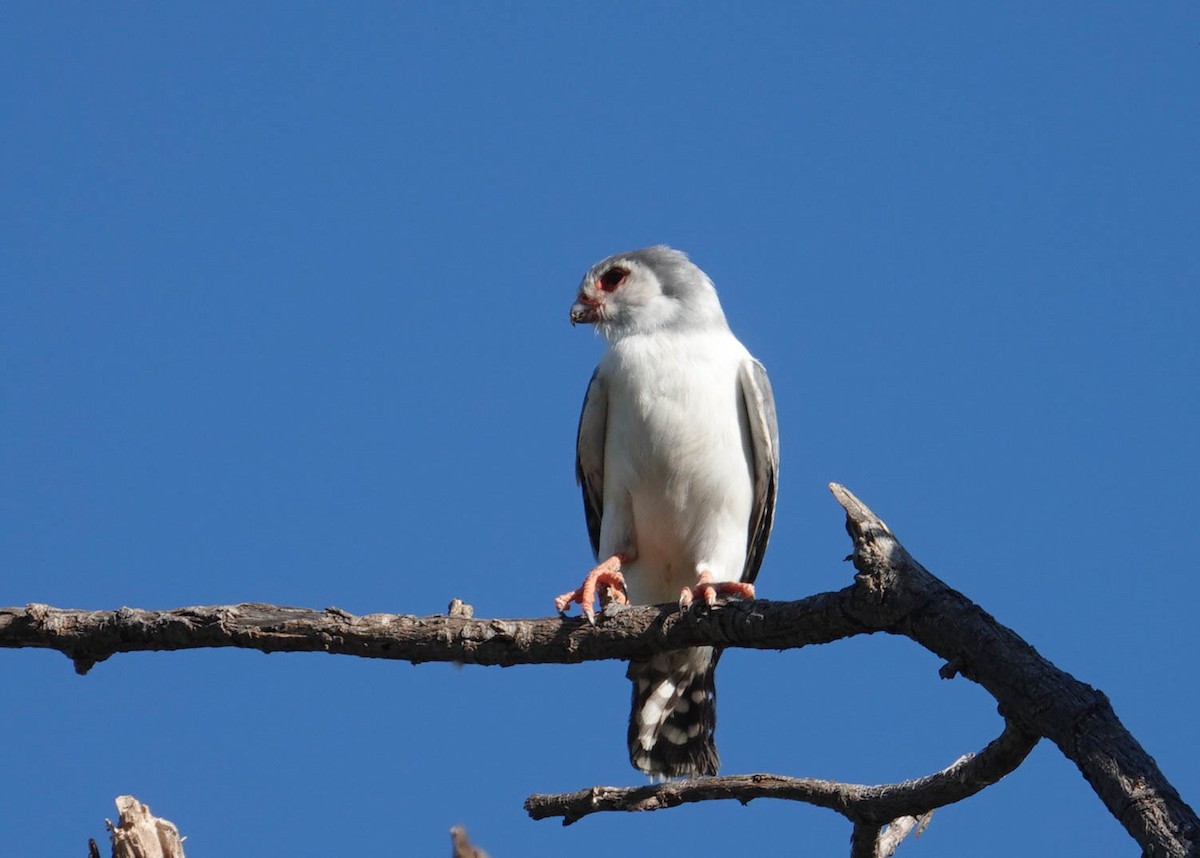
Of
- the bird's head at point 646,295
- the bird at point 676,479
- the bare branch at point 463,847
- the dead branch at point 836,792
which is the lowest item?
the bare branch at point 463,847

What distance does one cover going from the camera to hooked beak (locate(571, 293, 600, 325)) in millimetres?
9562

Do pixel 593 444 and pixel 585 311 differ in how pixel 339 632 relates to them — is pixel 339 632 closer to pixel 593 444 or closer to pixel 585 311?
pixel 593 444

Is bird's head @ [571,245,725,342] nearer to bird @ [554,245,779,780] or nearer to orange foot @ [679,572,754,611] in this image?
bird @ [554,245,779,780]

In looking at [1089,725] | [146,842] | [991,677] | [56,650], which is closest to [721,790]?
[991,677]

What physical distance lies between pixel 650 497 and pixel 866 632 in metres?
2.96

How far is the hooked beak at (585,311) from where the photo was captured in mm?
9562

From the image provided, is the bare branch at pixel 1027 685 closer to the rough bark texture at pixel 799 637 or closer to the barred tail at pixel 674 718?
the rough bark texture at pixel 799 637

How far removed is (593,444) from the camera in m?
8.98

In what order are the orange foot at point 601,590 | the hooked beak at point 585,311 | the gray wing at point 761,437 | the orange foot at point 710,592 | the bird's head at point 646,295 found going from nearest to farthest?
the orange foot at point 710,592 → the orange foot at point 601,590 → the gray wing at point 761,437 → the bird's head at point 646,295 → the hooked beak at point 585,311

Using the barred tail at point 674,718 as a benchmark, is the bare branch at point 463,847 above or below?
below

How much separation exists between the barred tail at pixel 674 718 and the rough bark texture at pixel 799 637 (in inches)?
63.7

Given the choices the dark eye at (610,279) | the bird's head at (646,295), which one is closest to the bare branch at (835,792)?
the bird's head at (646,295)

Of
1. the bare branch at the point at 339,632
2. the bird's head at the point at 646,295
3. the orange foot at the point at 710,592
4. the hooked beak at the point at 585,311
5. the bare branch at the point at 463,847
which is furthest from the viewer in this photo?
the hooked beak at the point at 585,311

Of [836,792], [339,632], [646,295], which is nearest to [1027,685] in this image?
[836,792]
